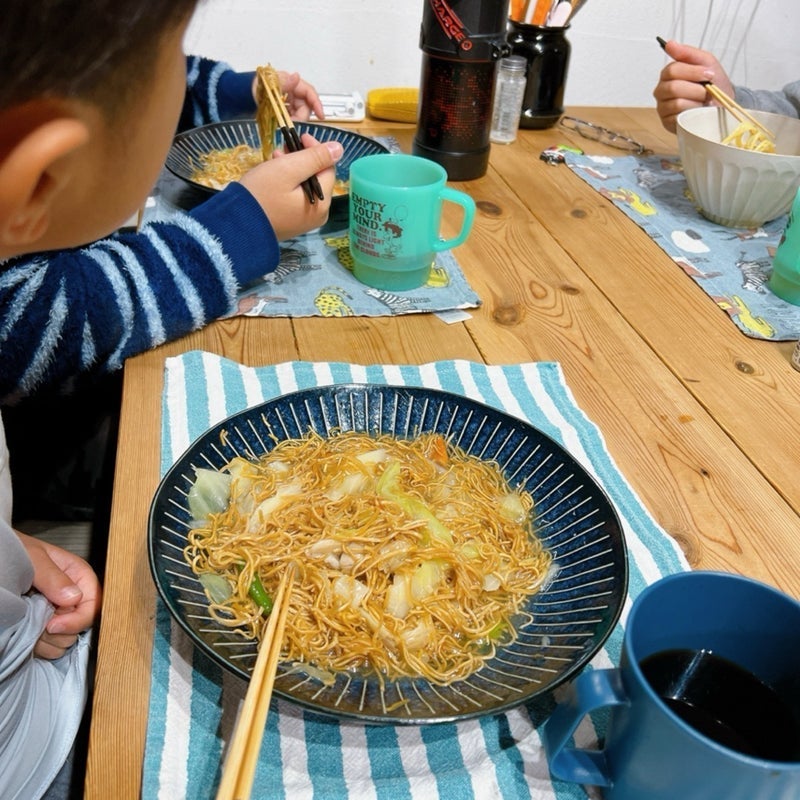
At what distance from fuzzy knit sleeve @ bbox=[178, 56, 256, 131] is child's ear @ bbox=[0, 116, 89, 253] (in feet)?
4.08

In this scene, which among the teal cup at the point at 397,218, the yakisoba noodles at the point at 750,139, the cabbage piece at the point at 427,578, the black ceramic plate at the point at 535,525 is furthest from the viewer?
the yakisoba noodles at the point at 750,139

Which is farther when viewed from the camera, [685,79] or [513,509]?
[685,79]

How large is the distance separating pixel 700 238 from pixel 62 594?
1132 millimetres

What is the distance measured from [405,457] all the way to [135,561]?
0.86 feet

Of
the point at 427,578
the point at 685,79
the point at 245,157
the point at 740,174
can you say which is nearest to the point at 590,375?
the point at 427,578

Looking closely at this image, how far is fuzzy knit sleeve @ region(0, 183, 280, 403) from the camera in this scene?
89cm

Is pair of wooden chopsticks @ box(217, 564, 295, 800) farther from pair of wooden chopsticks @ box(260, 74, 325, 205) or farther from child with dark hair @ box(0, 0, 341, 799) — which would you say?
pair of wooden chopsticks @ box(260, 74, 325, 205)

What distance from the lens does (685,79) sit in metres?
1.56

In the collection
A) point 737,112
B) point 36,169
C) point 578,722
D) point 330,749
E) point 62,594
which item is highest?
point 36,169

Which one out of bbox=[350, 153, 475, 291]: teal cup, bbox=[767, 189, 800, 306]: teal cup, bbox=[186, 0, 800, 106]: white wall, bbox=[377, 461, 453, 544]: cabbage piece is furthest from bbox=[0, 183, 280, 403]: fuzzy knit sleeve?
bbox=[186, 0, 800, 106]: white wall

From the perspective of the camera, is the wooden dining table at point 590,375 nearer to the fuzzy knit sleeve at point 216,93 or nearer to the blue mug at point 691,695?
the blue mug at point 691,695

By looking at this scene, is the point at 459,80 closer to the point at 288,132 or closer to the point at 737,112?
the point at 288,132

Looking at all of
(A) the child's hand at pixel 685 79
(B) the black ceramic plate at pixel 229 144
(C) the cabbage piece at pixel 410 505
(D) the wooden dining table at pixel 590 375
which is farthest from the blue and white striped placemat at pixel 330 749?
(A) the child's hand at pixel 685 79

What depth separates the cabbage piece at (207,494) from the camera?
663 millimetres
